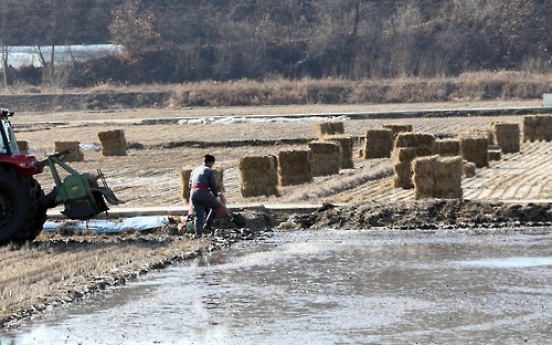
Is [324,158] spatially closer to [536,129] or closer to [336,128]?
[336,128]

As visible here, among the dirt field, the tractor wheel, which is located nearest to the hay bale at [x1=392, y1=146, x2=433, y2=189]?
the dirt field

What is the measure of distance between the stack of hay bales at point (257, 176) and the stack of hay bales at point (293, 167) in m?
2.30

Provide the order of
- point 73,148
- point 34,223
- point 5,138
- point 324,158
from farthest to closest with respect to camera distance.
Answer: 1. point 73,148
2. point 324,158
3. point 5,138
4. point 34,223

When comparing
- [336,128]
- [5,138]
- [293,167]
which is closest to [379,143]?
[336,128]

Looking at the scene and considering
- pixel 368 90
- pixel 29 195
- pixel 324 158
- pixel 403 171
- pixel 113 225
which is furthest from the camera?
pixel 368 90

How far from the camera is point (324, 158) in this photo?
32.0 metres

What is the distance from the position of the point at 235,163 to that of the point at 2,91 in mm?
58807

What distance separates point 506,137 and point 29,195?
870 inches

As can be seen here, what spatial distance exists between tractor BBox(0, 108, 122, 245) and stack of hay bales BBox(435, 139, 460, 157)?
12694mm

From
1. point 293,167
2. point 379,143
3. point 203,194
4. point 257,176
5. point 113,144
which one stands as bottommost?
point 113,144

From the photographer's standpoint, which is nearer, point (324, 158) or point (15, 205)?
point (15, 205)

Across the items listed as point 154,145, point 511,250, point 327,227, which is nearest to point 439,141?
point 327,227

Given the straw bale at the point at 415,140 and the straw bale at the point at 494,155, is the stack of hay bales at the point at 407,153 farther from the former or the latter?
the straw bale at the point at 494,155

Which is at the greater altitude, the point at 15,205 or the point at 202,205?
the point at 15,205
